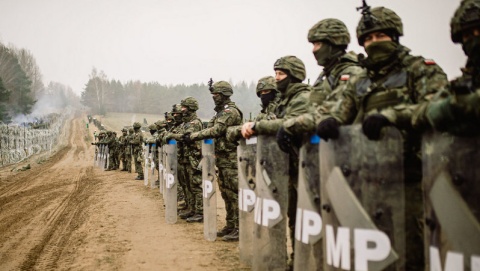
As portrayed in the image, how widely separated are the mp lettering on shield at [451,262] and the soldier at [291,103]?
1894 millimetres

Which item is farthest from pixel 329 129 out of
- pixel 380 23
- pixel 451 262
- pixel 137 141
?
pixel 137 141

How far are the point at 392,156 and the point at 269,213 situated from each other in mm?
1676

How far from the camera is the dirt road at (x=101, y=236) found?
5105mm

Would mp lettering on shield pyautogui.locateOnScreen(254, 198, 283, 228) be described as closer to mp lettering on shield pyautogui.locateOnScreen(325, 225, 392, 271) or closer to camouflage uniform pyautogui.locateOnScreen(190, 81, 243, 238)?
mp lettering on shield pyautogui.locateOnScreen(325, 225, 392, 271)

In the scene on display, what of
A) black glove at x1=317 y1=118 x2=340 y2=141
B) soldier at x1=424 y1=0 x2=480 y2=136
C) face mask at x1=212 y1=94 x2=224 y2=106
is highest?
face mask at x1=212 y1=94 x2=224 y2=106

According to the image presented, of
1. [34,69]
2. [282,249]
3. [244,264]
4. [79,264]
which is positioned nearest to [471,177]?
[282,249]

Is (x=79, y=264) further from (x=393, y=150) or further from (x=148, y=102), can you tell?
(x=148, y=102)

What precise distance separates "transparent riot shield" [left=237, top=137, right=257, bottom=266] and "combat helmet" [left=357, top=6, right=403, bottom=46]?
165 cm

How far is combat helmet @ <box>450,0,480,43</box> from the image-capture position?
2166mm

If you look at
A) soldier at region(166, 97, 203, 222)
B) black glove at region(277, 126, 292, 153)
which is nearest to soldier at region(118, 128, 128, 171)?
soldier at region(166, 97, 203, 222)

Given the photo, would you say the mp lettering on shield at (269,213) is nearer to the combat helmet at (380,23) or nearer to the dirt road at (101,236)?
the dirt road at (101,236)

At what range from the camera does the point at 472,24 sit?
217cm

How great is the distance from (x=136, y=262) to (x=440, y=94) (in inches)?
169

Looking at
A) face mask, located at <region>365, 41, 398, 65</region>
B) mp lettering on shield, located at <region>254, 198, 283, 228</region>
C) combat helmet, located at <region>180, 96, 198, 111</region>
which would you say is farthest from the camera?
combat helmet, located at <region>180, 96, 198, 111</region>
